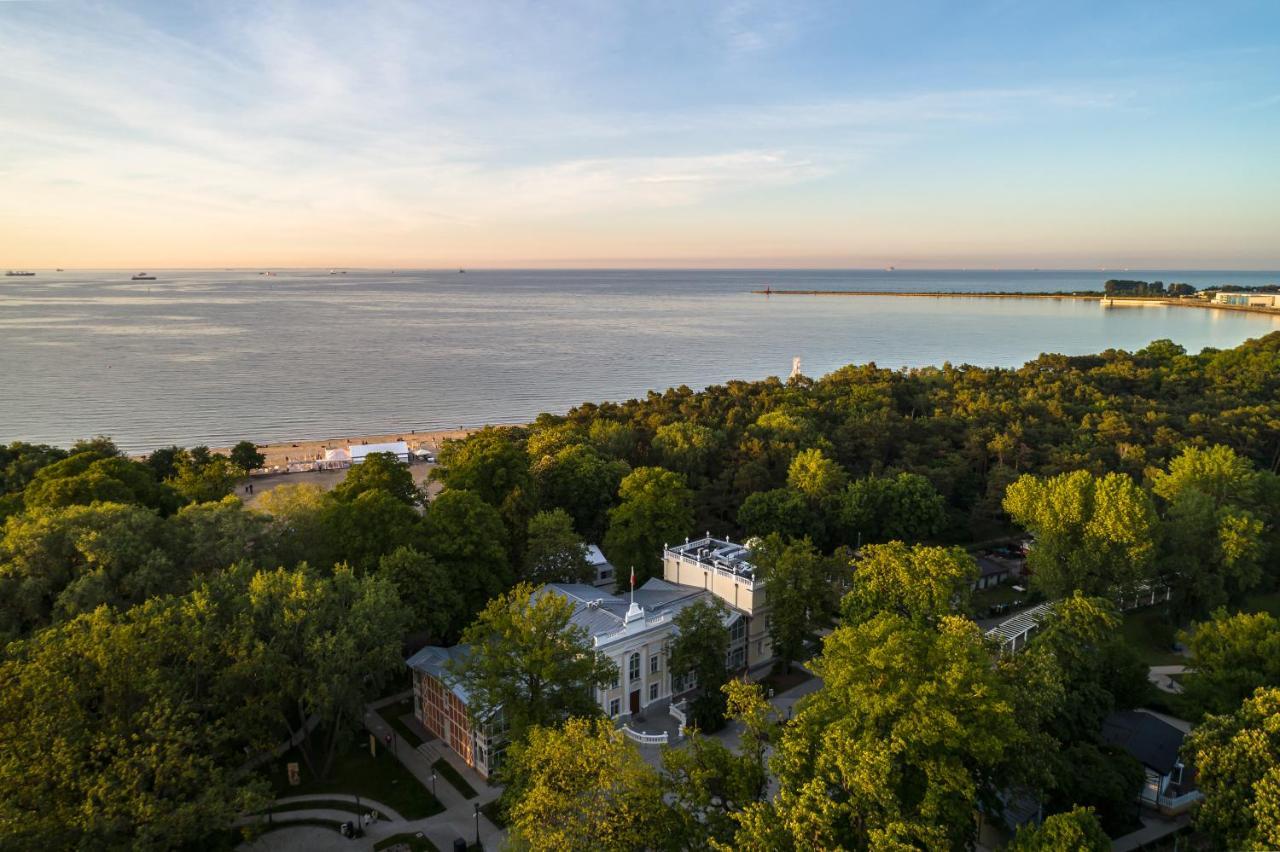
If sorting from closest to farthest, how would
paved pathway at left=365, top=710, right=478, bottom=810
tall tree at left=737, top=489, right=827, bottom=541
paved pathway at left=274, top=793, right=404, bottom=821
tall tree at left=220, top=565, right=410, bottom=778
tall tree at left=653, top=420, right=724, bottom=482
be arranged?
tall tree at left=220, top=565, right=410, bottom=778 < paved pathway at left=274, top=793, right=404, bottom=821 < paved pathway at left=365, top=710, right=478, bottom=810 < tall tree at left=737, top=489, right=827, bottom=541 < tall tree at left=653, top=420, right=724, bottom=482

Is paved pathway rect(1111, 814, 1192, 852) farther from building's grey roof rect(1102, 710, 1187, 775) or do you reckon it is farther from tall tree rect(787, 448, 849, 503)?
tall tree rect(787, 448, 849, 503)

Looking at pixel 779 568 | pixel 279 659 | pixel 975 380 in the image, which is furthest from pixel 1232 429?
pixel 279 659

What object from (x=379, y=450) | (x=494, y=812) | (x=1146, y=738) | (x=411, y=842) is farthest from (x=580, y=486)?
(x=1146, y=738)

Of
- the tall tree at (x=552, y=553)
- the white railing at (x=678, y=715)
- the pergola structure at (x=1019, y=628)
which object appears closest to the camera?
the white railing at (x=678, y=715)

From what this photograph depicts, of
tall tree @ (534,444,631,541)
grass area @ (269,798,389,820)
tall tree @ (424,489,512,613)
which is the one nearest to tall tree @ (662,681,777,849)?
grass area @ (269,798,389,820)

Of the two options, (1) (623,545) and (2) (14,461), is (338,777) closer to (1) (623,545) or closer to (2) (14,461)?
(1) (623,545)

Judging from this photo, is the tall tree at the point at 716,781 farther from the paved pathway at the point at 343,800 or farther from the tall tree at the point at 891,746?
the paved pathway at the point at 343,800

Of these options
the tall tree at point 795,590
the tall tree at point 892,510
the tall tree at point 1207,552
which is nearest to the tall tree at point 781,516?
the tall tree at point 892,510
